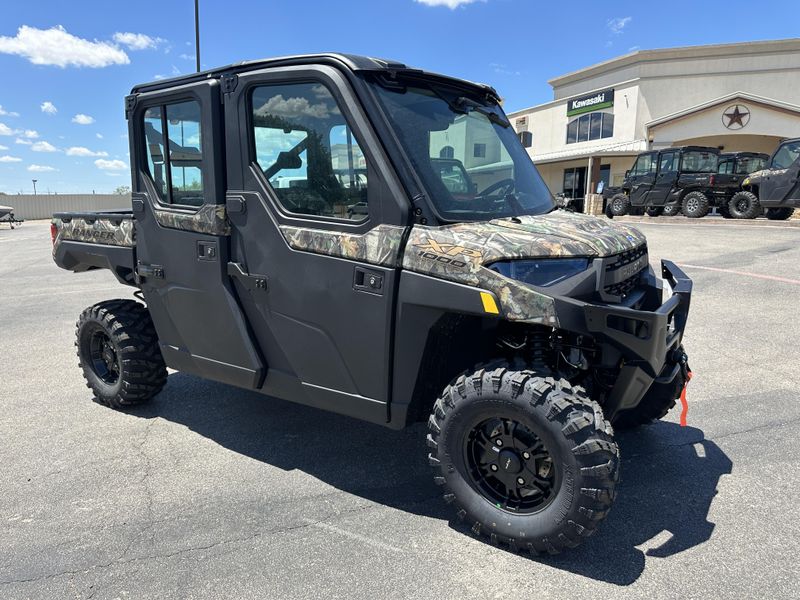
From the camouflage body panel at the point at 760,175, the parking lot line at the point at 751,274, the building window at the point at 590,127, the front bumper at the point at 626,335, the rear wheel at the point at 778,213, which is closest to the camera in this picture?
the front bumper at the point at 626,335

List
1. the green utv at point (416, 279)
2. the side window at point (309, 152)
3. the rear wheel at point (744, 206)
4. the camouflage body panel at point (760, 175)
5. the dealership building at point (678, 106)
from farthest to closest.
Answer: the dealership building at point (678, 106)
the rear wheel at point (744, 206)
the camouflage body panel at point (760, 175)
the side window at point (309, 152)
the green utv at point (416, 279)

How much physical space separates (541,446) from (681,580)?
0.80 meters

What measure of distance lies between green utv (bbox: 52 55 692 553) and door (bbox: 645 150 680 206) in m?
20.2

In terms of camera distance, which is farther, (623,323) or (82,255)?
(82,255)

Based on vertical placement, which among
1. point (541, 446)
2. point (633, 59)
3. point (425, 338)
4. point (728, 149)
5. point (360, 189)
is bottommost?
point (541, 446)

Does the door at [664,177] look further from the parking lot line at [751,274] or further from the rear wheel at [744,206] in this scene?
the parking lot line at [751,274]

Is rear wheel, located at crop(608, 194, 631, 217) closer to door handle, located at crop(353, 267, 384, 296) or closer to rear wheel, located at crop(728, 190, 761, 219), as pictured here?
rear wheel, located at crop(728, 190, 761, 219)

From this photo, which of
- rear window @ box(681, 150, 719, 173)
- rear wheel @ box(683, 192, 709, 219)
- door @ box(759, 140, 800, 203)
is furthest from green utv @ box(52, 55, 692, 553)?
rear window @ box(681, 150, 719, 173)

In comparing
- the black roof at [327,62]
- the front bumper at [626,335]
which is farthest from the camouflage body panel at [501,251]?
the black roof at [327,62]

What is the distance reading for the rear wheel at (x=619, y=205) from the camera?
2380cm

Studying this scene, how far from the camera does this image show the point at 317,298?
3.02 m

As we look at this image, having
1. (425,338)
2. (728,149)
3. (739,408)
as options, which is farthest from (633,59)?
(425,338)

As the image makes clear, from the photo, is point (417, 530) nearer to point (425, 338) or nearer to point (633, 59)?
point (425, 338)

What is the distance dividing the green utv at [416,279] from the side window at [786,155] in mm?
16369
